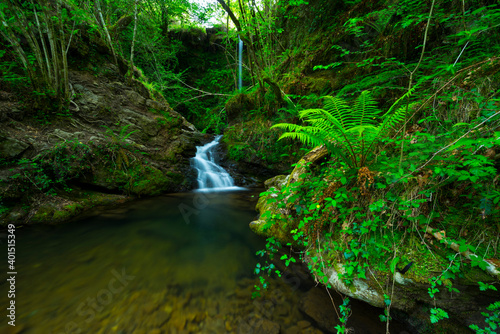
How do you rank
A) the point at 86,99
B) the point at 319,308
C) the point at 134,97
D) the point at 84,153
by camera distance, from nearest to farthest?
the point at 319,308
the point at 84,153
the point at 86,99
the point at 134,97

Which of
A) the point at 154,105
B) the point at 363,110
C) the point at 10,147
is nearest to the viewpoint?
the point at 363,110

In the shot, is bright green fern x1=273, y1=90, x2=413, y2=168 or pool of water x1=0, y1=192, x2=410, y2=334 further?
bright green fern x1=273, y1=90, x2=413, y2=168

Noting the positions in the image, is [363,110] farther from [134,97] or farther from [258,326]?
[134,97]

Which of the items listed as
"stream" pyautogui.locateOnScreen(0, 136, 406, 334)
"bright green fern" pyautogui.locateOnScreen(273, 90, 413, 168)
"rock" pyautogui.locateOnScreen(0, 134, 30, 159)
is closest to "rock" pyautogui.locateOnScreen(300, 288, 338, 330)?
"stream" pyautogui.locateOnScreen(0, 136, 406, 334)

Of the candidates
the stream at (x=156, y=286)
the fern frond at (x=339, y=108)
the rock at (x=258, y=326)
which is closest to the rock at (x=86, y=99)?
the stream at (x=156, y=286)

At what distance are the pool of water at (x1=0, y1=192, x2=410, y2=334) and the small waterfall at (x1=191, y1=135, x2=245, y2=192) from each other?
10.1 feet

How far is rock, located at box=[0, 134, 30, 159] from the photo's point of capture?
3.61 m

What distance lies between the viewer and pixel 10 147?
3.70 meters

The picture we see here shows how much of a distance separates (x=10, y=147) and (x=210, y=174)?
4.82m

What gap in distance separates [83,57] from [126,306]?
368 inches

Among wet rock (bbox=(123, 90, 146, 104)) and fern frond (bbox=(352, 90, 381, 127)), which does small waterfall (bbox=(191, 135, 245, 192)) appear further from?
fern frond (bbox=(352, 90, 381, 127))

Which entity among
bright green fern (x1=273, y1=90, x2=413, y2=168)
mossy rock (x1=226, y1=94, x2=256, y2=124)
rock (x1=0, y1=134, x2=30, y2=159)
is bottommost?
bright green fern (x1=273, y1=90, x2=413, y2=168)

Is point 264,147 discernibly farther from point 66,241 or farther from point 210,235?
point 66,241

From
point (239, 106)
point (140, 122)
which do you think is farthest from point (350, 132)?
point (140, 122)
